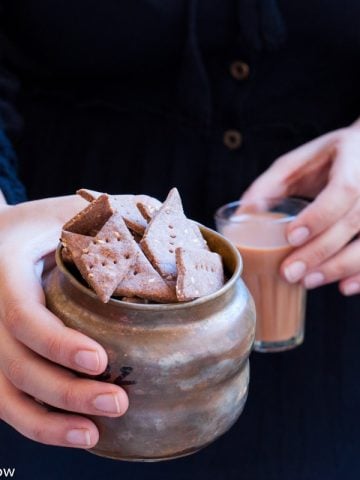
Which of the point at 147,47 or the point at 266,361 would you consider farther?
the point at 266,361

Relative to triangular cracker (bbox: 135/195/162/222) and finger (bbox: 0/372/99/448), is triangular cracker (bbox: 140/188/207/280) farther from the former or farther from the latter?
finger (bbox: 0/372/99/448)

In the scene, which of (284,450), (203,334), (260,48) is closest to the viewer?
(203,334)

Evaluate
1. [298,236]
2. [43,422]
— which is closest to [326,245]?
[298,236]

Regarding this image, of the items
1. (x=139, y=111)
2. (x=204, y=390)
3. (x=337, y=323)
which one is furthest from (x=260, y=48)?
(x=204, y=390)

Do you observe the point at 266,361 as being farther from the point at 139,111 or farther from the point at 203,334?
the point at 203,334

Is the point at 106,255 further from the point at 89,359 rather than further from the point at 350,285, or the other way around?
the point at 350,285
